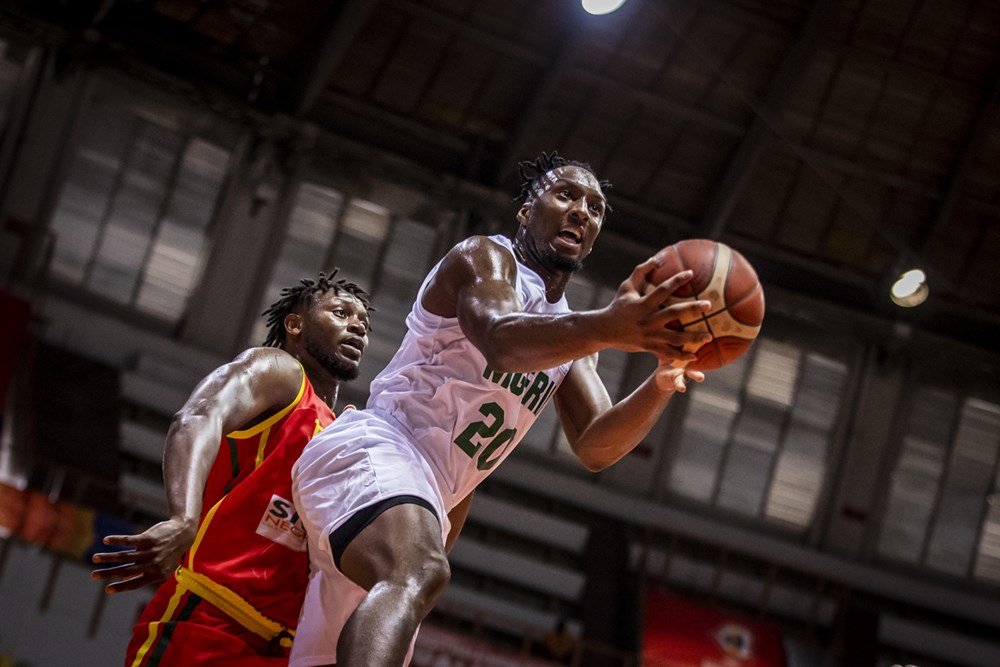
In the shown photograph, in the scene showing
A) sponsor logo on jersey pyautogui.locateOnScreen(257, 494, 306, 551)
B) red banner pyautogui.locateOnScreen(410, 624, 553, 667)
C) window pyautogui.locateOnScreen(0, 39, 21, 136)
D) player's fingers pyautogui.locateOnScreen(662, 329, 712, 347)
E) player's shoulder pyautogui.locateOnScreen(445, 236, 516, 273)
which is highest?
window pyautogui.locateOnScreen(0, 39, 21, 136)

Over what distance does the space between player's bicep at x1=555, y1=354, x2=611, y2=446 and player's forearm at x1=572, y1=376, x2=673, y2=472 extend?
7 centimetres

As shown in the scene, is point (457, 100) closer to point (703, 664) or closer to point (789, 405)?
point (789, 405)

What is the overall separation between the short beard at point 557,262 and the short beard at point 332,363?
1.05 metres

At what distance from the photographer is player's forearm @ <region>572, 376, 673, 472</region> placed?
11.5 ft

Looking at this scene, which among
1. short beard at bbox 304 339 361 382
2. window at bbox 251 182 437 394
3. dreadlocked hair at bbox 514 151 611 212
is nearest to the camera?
dreadlocked hair at bbox 514 151 611 212

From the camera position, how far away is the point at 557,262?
3744mm

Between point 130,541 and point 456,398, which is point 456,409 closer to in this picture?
point 456,398

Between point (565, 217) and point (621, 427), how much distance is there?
710 mm

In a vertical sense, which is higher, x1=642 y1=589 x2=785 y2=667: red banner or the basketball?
the basketball

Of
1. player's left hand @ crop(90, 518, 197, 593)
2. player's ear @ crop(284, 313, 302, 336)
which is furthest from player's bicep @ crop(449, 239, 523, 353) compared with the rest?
player's ear @ crop(284, 313, 302, 336)

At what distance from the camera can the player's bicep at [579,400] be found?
154 inches

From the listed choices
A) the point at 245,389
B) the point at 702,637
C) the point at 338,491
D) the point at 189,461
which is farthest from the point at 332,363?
the point at 702,637

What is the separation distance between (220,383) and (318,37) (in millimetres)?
11629

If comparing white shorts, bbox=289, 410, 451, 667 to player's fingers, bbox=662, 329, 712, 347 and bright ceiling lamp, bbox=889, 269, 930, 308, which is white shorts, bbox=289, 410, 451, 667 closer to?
player's fingers, bbox=662, 329, 712, 347
